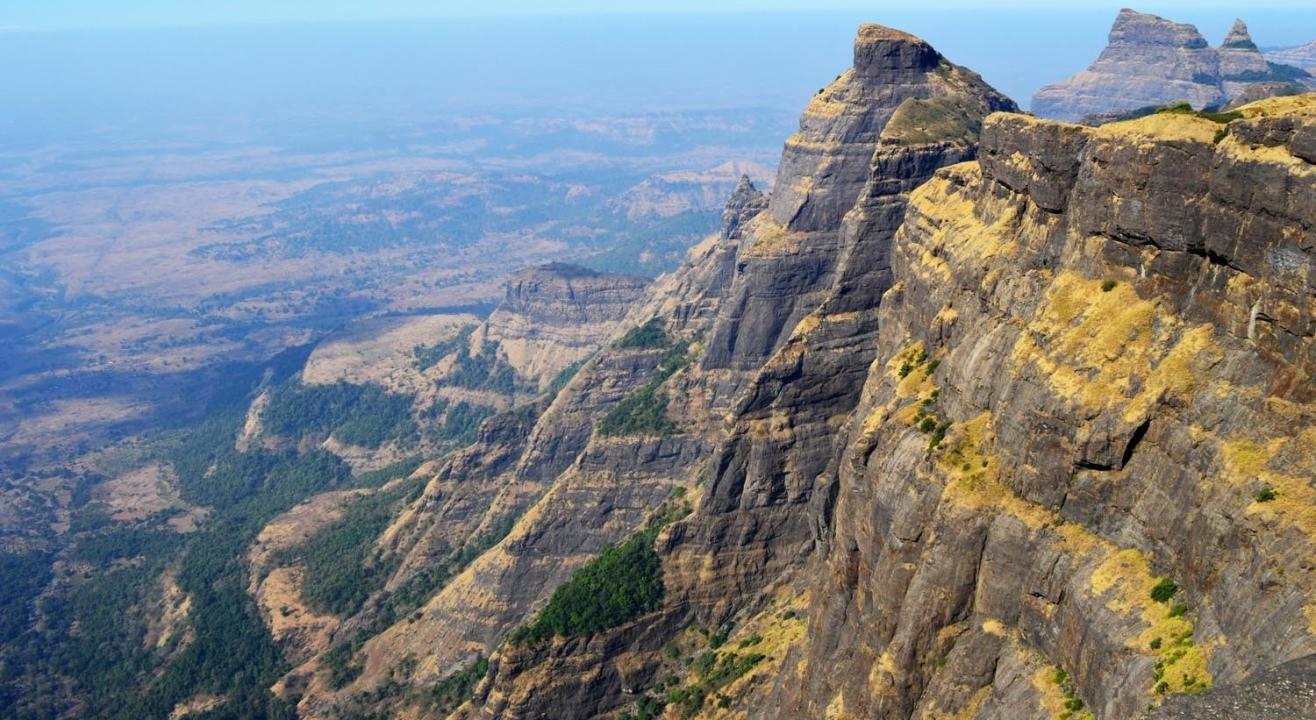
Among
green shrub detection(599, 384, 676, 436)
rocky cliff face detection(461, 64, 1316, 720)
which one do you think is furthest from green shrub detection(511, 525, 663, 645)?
rocky cliff face detection(461, 64, 1316, 720)

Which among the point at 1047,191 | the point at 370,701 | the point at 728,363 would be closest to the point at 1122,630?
the point at 1047,191

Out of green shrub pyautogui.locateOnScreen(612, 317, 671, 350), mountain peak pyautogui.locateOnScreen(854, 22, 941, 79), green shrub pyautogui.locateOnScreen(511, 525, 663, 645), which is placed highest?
mountain peak pyautogui.locateOnScreen(854, 22, 941, 79)

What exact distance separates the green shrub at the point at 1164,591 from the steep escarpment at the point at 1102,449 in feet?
0.29

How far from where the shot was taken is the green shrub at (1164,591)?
44375 millimetres

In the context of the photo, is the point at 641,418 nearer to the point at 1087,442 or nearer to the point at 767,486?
the point at 767,486

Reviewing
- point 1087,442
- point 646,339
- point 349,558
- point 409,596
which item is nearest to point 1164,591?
point 1087,442

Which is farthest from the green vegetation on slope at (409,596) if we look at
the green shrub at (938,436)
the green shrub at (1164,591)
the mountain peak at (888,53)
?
the green shrub at (1164,591)

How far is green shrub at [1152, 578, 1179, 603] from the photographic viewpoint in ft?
146

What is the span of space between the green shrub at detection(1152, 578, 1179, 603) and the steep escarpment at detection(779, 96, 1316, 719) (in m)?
0.09

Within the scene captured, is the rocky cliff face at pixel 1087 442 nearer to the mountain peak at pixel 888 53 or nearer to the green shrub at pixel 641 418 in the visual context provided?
the mountain peak at pixel 888 53

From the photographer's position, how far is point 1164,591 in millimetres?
44500

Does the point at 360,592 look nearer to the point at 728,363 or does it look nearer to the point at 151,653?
the point at 151,653

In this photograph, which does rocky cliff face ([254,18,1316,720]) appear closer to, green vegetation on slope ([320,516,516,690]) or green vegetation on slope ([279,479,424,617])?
green vegetation on slope ([320,516,516,690])

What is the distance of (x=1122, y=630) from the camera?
44812mm
